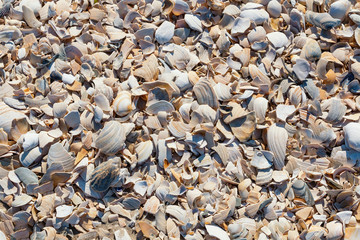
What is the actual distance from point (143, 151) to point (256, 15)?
0.96m

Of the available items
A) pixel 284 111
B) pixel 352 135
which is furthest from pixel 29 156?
pixel 352 135

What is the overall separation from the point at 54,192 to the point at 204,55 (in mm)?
991

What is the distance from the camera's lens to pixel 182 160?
1703 mm

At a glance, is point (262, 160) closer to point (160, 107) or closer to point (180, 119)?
point (180, 119)

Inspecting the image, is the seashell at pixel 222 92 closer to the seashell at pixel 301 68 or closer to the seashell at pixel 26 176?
the seashell at pixel 301 68

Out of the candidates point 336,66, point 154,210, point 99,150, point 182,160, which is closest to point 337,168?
point 336,66

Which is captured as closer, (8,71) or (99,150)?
(99,150)

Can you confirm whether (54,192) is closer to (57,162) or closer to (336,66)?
(57,162)

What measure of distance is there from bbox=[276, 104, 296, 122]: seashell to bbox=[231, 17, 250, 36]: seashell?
18.3 inches

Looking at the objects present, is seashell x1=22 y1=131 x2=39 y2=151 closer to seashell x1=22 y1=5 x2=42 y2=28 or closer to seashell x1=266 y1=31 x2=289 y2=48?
seashell x1=22 y1=5 x2=42 y2=28

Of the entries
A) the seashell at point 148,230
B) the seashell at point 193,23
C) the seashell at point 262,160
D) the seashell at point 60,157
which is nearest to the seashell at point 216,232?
the seashell at point 148,230

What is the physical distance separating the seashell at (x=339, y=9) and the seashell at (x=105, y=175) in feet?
4.59

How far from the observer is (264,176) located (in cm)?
168

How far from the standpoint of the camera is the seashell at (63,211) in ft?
5.20
